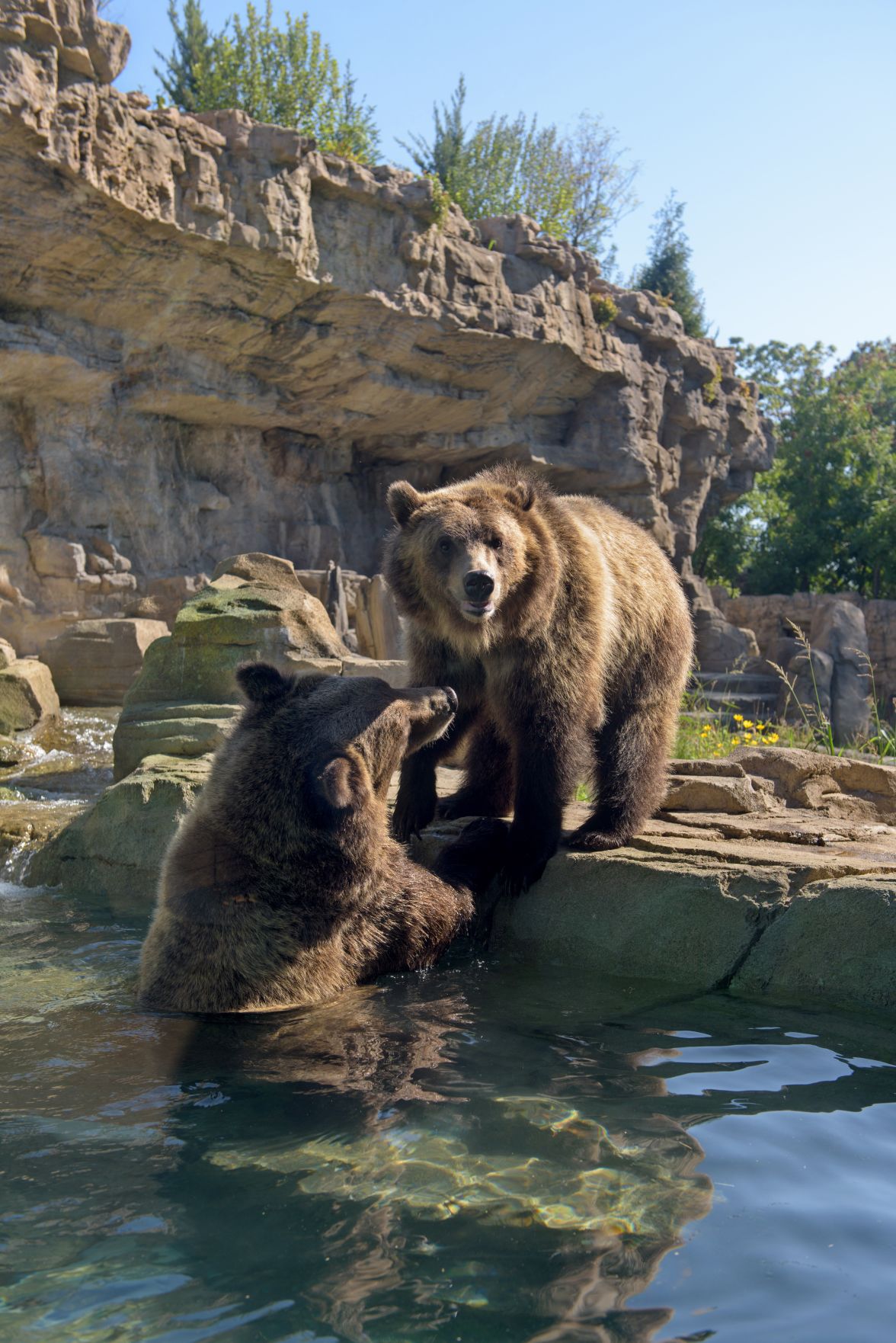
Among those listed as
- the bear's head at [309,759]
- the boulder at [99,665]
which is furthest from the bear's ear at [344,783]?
the boulder at [99,665]

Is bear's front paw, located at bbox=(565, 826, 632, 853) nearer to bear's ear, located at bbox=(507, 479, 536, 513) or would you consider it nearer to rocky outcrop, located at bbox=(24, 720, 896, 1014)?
rocky outcrop, located at bbox=(24, 720, 896, 1014)

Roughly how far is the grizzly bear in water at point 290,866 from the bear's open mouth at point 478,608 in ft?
1.21

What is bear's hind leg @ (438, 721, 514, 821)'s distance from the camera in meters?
5.06

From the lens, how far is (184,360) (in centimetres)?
2019

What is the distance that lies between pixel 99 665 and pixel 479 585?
9800 mm

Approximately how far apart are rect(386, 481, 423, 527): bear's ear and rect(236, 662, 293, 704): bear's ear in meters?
1.01

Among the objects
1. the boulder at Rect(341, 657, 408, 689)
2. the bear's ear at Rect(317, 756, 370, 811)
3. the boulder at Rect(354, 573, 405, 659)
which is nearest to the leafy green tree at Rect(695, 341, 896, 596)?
the boulder at Rect(354, 573, 405, 659)

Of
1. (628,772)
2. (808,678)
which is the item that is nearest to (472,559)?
(628,772)

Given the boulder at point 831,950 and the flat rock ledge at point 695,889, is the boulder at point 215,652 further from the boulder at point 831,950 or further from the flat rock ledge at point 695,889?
Answer: the boulder at point 831,950

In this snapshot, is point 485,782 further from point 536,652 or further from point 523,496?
point 523,496

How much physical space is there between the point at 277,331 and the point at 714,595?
12673 mm

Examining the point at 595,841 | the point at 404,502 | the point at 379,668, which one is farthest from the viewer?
the point at 379,668

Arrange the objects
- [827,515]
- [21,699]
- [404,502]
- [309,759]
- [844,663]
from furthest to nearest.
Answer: [827,515], [844,663], [21,699], [404,502], [309,759]

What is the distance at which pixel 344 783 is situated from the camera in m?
3.61
